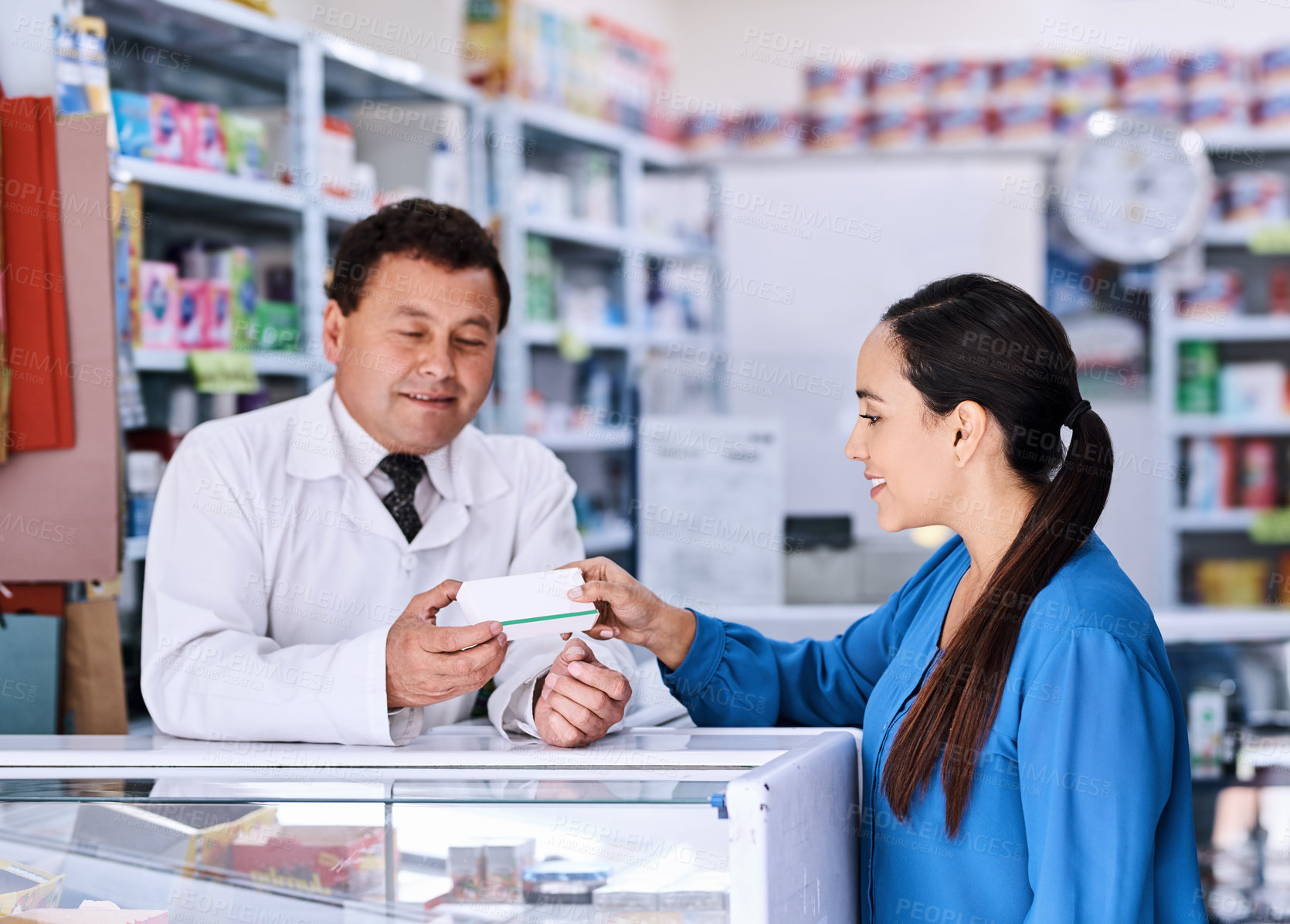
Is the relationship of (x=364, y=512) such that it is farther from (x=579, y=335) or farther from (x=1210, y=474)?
(x=1210, y=474)

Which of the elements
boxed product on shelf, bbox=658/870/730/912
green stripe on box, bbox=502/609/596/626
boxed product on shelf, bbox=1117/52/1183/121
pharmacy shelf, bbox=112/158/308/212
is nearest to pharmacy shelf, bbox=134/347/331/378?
pharmacy shelf, bbox=112/158/308/212

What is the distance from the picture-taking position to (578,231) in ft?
16.6

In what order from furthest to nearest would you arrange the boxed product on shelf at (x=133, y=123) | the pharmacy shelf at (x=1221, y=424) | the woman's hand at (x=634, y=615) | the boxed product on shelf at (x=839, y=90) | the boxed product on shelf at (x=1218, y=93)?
the boxed product on shelf at (x=839, y=90), the boxed product on shelf at (x=1218, y=93), the pharmacy shelf at (x=1221, y=424), the boxed product on shelf at (x=133, y=123), the woman's hand at (x=634, y=615)

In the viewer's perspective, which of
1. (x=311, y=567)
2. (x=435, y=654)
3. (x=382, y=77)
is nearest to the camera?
(x=435, y=654)

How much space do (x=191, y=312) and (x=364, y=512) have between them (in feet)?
4.85

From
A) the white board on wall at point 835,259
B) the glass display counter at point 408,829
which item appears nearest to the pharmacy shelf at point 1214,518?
the white board on wall at point 835,259

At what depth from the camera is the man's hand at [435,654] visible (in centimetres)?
147

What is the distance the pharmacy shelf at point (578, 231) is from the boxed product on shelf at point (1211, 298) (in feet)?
8.29

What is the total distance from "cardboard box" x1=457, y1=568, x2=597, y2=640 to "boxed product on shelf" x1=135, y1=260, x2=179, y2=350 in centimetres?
195

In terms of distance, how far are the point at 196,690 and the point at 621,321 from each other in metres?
4.09

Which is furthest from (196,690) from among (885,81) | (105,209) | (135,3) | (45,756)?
(885,81)

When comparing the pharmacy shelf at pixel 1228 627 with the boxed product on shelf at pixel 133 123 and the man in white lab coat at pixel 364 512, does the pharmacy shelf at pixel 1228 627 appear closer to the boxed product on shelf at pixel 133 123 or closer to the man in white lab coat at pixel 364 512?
the man in white lab coat at pixel 364 512

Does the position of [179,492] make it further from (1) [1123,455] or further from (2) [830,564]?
(1) [1123,455]

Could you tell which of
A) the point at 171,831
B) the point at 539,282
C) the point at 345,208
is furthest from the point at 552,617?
the point at 539,282
